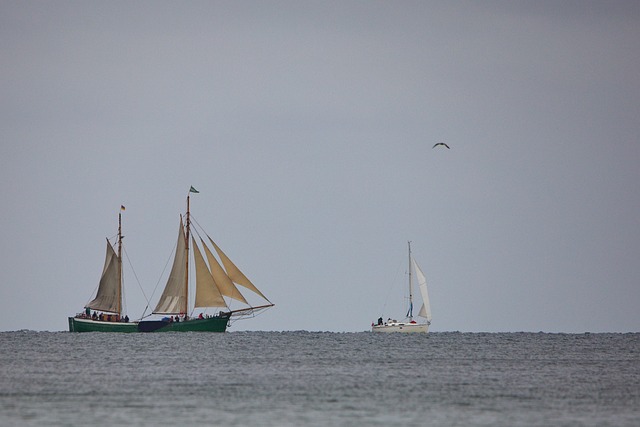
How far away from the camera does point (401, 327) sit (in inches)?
6831

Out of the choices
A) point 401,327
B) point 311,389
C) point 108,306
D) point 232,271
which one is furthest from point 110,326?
point 311,389

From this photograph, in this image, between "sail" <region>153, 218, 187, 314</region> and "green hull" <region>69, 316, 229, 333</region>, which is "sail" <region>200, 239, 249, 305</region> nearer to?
"sail" <region>153, 218, 187, 314</region>

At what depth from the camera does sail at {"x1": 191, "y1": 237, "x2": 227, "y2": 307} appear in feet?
456

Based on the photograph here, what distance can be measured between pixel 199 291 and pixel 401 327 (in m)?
41.6

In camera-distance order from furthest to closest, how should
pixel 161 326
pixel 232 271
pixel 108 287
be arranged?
pixel 108 287 < pixel 161 326 < pixel 232 271

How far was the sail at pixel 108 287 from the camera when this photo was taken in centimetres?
14825

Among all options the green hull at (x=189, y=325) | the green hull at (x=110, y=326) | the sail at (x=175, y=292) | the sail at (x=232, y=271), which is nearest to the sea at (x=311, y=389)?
the sail at (x=232, y=271)

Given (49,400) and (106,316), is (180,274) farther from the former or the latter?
(49,400)

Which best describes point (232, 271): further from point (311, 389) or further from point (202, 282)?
point (311, 389)

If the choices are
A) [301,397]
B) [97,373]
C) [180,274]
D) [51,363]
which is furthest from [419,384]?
[180,274]

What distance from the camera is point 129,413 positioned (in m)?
50.6

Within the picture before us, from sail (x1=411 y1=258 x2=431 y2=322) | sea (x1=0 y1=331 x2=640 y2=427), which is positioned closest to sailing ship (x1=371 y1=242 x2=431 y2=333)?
sail (x1=411 y1=258 x2=431 y2=322)

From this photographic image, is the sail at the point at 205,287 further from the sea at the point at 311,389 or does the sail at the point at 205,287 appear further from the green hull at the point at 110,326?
the sea at the point at 311,389

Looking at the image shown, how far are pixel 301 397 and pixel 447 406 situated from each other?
23.5 ft
